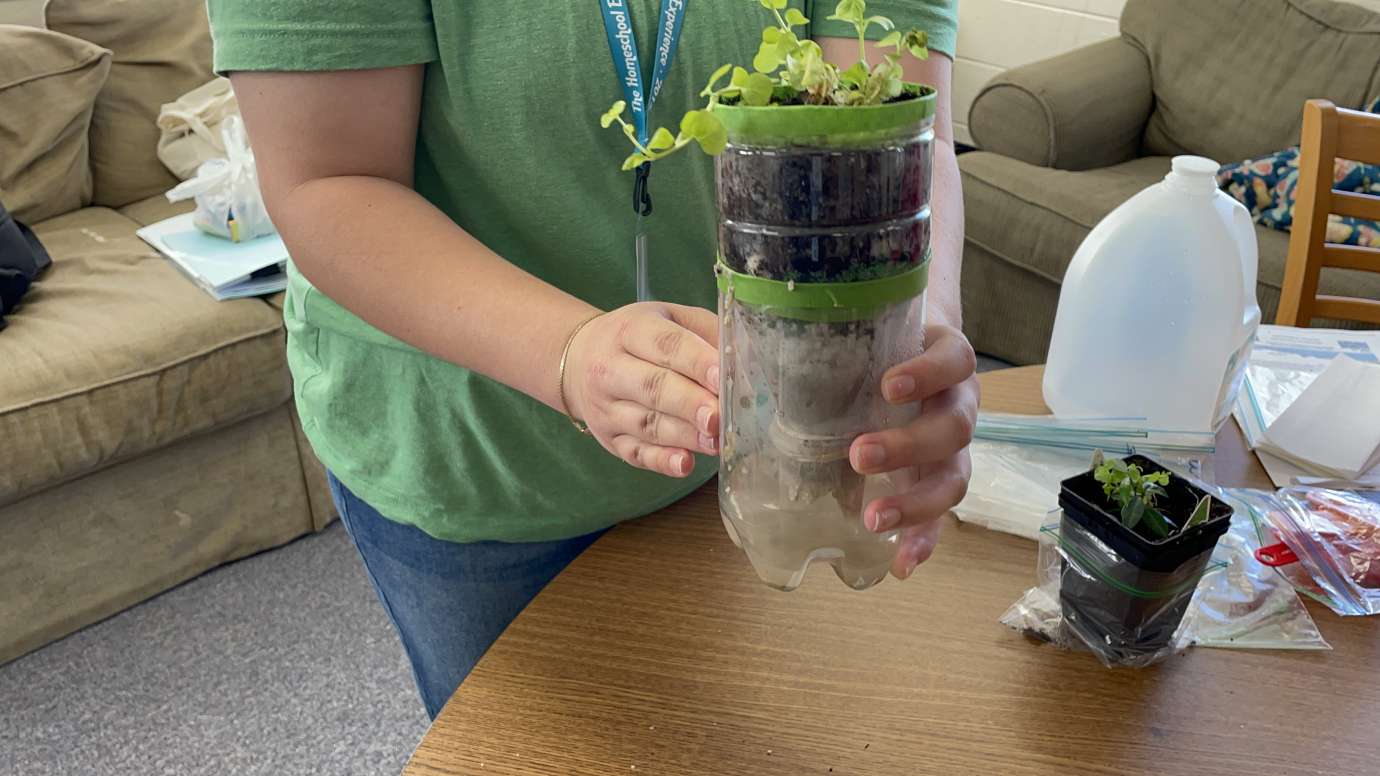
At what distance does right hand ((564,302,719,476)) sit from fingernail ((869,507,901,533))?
9cm

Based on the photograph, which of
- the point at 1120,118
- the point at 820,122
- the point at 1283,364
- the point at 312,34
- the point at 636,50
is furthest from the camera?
the point at 1120,118

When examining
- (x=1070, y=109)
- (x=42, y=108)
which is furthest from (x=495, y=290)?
(x=1070, y=109)

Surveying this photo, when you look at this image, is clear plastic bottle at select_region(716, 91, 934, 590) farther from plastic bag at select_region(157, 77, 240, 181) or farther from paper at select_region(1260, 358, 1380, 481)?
plastic bag at select_region(157, 77, 240, 181)

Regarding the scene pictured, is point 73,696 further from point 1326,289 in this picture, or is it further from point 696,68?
point 1326,289

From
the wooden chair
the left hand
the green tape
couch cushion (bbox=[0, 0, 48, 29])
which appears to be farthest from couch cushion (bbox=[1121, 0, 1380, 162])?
couch cushion (bbox=[0, 0, 48, 29])

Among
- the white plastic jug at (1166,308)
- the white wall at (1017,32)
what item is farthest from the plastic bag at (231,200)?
the white wall at (1017,32)

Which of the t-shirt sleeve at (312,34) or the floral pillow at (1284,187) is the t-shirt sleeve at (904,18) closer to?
the t-shirt sleeve at (312,34)

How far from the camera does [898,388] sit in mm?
494

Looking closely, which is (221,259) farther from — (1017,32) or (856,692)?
(1017,32)

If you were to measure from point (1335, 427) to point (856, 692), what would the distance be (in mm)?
596

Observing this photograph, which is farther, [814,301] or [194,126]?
[194,126]

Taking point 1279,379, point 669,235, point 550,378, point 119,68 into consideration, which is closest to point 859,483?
point 550,378

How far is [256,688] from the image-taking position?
1796 millimetres

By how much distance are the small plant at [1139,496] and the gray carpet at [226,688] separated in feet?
4.26
